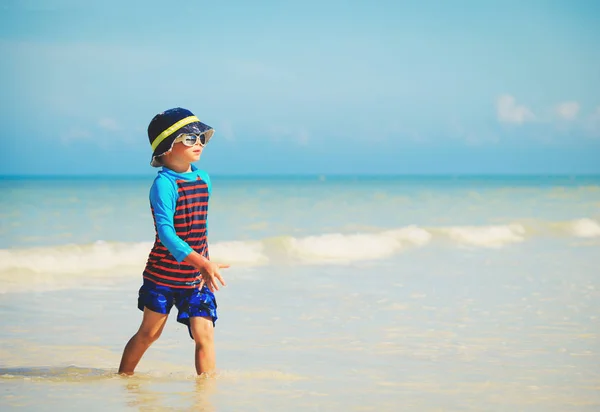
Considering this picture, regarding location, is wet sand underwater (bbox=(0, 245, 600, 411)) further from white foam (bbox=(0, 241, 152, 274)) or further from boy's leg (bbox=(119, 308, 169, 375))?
white foam (bbox=(0, 241, 152, 274))

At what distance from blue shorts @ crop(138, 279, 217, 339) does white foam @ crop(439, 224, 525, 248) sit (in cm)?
1000

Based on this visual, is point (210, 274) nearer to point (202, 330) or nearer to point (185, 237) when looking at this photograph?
point (185, 237)

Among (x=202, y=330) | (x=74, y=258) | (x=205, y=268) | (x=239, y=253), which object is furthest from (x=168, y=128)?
(x=239, y=253)

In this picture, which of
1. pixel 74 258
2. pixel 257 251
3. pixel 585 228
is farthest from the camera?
pixel 585 228

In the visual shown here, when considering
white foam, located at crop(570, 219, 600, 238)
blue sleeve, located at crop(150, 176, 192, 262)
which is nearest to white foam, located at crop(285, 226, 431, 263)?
white foam, located at crop(570, 219, 600, 238)

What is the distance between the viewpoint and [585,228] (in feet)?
53.9

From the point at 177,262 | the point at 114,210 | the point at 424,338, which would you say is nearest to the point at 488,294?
the point at 424,338

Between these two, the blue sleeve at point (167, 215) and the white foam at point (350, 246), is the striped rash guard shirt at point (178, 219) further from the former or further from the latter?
the white foam at point (350, 246)

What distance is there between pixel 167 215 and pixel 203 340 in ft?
2.16

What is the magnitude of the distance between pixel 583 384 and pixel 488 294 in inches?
121

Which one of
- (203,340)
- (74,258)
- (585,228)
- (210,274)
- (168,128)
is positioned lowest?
(203,340)

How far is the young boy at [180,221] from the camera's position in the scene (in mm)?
3734

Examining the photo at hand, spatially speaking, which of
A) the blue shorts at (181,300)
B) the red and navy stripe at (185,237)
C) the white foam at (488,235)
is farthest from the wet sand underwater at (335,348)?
the white foam at (488,235)

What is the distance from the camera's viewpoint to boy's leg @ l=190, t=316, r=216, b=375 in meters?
3.81
